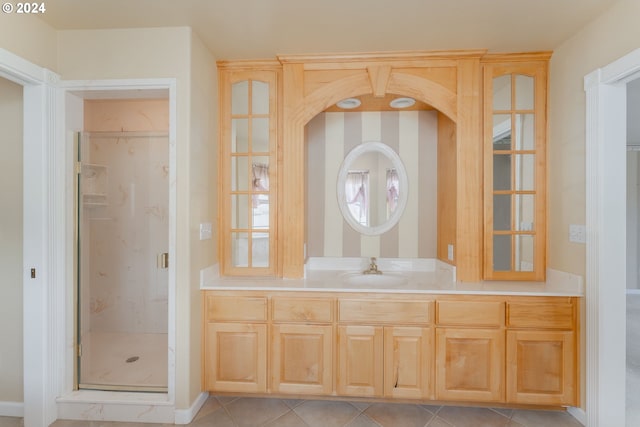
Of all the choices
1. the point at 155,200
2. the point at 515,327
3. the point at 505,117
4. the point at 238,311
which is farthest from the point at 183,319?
the point at 505,117

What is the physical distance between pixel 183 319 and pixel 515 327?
213 centimetres

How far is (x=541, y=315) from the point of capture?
2.12 metres

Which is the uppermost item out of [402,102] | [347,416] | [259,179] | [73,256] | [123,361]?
[402,102]

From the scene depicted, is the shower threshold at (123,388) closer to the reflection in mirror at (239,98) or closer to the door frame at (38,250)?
the door frame at (38,250)

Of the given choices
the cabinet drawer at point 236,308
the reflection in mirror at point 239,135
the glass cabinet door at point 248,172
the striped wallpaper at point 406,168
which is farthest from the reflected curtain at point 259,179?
the cabinet drawer at point 236,308

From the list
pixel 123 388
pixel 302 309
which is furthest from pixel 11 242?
pixel 302 309

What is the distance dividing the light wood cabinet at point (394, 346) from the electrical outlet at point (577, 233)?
0.39 m

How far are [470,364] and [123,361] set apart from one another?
263 centimetres

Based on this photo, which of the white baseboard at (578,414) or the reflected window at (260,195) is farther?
the reflected window at (260,195)

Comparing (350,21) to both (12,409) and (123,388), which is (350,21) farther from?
(12,409)

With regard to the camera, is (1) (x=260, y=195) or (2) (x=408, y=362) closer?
(2) (x=408, y=362)

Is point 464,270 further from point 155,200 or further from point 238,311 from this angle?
point 155,200

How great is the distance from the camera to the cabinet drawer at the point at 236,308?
88.7 inches

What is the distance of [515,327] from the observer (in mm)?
2129
